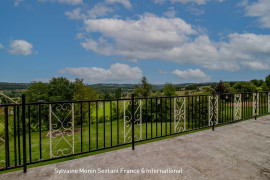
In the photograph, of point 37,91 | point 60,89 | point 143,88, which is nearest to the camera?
point 60,89

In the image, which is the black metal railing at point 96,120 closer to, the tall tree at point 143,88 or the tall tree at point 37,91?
the tall tree at point 37,91

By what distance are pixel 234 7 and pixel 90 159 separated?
783 cm

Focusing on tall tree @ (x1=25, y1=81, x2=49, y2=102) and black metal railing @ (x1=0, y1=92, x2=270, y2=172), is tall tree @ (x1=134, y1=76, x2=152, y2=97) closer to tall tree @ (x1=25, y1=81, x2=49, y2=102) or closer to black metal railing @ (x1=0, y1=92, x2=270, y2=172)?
tall tree @ (x1=25, y1=81, x2=49, y2=102)

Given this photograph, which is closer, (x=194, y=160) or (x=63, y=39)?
Result: (x=194, y=160)

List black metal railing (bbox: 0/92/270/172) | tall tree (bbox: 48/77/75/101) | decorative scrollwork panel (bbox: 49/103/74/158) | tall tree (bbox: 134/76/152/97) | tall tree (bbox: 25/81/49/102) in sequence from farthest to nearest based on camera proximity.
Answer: tall tree (bbox: 134/76/152/97) → tall tree (bbox: 48/77/75/101) → tall tree (bbox: 25/81/49/102) → decorative scrollwork panel (bbox: 49/103/74/158) → black metal railing (bbox: 0/92/270/172)

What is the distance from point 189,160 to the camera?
6.70 ft

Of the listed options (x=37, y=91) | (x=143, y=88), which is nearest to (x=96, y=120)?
(x=37, y=91)

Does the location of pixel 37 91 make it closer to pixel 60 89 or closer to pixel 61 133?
pixel 60 89

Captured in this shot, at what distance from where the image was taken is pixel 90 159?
7.04 feet

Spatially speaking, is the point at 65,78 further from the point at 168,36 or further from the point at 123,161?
the point at 123,161

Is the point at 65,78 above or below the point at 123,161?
above

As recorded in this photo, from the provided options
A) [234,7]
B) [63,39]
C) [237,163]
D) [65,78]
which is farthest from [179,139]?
[65,78]

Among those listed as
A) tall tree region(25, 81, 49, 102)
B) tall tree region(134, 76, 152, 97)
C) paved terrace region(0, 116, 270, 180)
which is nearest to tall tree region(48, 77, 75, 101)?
tall tree region(25, 81, 49, 102)

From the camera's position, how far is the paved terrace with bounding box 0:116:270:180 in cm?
A: 171
